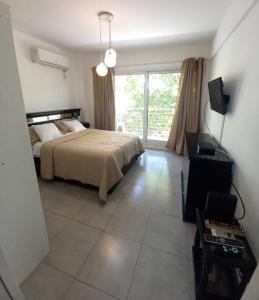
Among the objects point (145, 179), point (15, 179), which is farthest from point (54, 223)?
point (145, 179)

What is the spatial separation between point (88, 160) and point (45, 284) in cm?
142

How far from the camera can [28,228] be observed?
4.24 feet

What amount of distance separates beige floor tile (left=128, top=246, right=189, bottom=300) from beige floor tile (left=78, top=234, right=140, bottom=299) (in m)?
0.07

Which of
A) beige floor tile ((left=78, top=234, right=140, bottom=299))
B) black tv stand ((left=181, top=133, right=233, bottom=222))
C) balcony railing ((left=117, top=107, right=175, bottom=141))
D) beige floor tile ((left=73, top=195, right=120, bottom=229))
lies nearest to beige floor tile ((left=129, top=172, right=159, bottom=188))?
beige floor tile ((left=73, top=195, right=120, bottom=229))

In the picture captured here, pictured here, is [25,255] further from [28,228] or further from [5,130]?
[5,130]

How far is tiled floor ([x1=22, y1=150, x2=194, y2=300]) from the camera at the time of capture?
1281 mm

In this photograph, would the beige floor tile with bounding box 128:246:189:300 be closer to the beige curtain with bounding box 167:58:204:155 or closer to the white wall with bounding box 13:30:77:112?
the beige curtain with bounding box 167:58:204:155

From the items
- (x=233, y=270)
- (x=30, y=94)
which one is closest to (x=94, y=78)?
(x=30, y=94)

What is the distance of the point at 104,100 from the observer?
14.7ft

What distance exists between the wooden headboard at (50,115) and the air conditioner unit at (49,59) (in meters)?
1.00

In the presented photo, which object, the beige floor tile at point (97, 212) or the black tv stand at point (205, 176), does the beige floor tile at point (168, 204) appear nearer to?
the black tv stand at point (205, 176)

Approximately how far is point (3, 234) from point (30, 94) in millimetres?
2997

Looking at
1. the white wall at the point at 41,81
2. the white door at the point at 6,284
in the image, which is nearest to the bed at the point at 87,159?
the white wall at the point at 41,81

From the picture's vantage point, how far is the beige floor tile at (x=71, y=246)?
146cm
